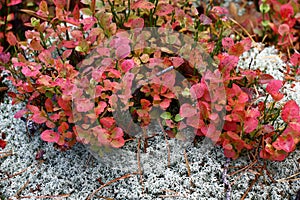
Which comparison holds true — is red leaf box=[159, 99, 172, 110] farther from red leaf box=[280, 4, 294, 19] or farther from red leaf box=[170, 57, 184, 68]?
red leaf box=[280, 4, 294, 19]

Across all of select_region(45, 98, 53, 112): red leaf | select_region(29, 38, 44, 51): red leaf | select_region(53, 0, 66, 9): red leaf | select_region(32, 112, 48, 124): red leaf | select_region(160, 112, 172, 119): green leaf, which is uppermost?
select_region(53, 0, 66, 9): red leaf

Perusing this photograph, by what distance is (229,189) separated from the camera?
59.9 inches

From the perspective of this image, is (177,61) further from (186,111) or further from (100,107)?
(100,107)

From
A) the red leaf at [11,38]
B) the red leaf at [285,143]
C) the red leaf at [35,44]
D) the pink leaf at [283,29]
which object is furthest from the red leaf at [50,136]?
the pink leaf at [283,29]

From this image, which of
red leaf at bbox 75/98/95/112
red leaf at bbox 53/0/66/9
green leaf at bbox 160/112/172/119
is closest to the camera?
red leaf at bbox 75/98/95/112

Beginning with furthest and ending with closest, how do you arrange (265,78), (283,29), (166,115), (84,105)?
(283,29) → (265,78) → (166,115) → (84,105)

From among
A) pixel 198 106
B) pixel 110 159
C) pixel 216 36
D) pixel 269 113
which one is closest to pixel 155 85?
pixel 198 106

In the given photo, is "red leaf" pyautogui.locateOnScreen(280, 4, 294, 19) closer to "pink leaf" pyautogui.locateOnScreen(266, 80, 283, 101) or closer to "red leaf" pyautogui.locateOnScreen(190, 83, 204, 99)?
"pink leaf" pyautogui.locateOnScreen(266, 80, 283, 101)

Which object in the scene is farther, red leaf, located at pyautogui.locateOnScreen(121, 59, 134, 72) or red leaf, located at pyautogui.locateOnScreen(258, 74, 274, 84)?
red leaf, located at pyautogui.locateOnScreen(258, 74, 274, 84)

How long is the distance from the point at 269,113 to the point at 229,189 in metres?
0.32

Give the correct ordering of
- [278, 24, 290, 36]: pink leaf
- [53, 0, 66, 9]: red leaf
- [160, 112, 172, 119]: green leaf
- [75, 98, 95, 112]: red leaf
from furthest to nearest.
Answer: [278, 24, 290, 36]: pink leaf → [53, 0, 66, 9]: red leaf → [160, 112, 172, 119]: green leaf → [75, 98, 95, 112]: red leaf

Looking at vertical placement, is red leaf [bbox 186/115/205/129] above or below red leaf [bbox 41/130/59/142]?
above

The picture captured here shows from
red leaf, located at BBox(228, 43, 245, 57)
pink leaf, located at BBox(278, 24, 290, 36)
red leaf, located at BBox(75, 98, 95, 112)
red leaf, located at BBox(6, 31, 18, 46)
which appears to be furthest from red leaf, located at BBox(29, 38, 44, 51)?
pink leaf, located at BBox(278, 24, 290, 36)

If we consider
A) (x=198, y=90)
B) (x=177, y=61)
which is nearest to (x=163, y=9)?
(x=177, y=61)
